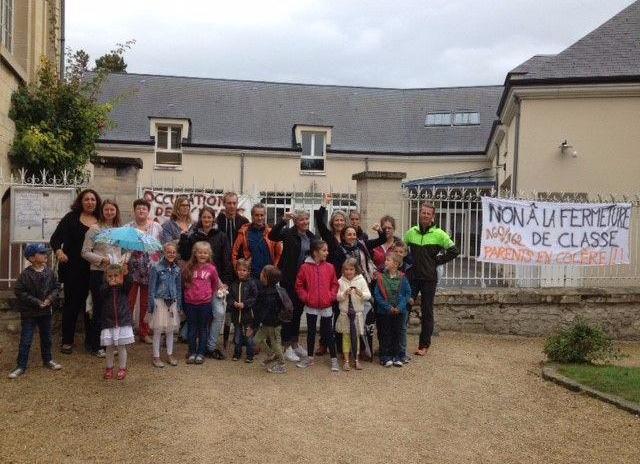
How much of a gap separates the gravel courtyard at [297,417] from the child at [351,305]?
1.16 feet

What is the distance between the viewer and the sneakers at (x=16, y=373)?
651cm

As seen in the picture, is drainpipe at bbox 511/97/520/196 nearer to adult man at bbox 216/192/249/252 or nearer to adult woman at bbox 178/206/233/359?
adult man at bbox 216/192/249/252

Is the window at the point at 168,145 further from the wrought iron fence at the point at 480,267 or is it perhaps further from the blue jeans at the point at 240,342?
the blue jeans at the point at 240,342

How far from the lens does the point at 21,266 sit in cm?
863

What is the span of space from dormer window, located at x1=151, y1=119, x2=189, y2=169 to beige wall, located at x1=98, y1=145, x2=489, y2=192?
0.38m

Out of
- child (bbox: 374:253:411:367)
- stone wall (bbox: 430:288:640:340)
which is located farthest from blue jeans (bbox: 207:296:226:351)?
stone wall (bbox: 430:288:640:340)

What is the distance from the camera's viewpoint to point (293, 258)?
7.55 meters

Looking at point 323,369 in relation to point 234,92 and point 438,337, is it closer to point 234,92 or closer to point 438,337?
point 438,337

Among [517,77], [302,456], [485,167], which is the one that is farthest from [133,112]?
[302,456]

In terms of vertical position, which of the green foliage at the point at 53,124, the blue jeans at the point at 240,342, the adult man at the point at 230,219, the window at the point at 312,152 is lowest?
the blue jeans at the point at 240,342

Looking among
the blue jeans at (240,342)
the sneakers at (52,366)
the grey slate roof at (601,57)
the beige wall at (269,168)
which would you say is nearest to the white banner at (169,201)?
the blue jeans at (240,342)

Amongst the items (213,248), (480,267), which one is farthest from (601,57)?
(213,248)

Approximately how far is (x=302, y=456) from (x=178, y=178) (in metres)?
22.0

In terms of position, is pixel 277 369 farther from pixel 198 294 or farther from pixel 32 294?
pixel 32 294
